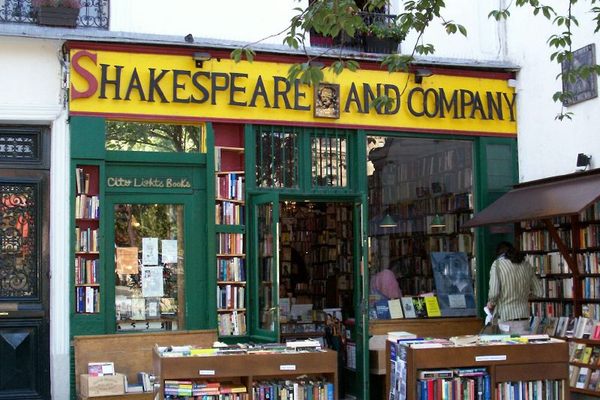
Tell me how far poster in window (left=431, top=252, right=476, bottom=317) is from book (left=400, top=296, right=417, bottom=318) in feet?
1.33

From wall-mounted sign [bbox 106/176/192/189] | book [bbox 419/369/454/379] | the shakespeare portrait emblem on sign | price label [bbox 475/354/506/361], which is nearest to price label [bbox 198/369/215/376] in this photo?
book [bbox 419/369/454/379]

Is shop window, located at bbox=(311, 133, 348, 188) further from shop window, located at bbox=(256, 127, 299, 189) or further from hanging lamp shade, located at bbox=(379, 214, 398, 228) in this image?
hanging lamp shade, located at bbox=(379, 214, 398, 228)

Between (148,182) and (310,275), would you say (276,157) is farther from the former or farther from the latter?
(310,275)

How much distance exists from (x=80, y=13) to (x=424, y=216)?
4.99 meters

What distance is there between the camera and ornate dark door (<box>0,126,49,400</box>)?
10031 millimetres

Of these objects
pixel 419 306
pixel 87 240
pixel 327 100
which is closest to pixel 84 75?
pixel 87 240

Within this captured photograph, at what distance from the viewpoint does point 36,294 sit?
402 inches

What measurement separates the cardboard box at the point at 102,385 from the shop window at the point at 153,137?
2.56 meters

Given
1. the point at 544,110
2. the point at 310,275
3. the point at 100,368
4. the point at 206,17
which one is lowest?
the point at 100,368

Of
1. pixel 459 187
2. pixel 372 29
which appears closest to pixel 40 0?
pixel 372 29

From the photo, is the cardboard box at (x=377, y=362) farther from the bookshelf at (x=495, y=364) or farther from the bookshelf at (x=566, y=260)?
the bookshelf at (x=495, y=364)

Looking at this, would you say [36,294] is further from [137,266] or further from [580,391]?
[580,391]

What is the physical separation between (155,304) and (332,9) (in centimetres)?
469

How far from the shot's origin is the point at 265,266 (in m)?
10.8
